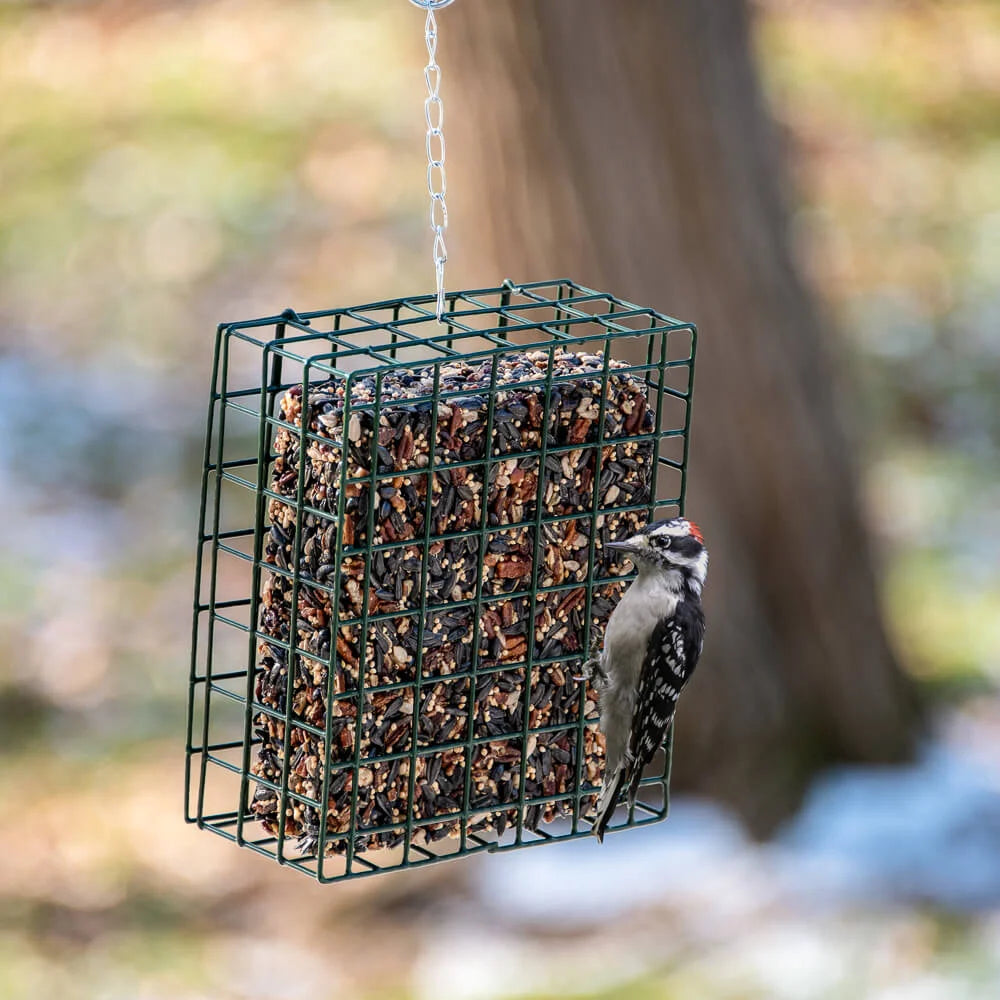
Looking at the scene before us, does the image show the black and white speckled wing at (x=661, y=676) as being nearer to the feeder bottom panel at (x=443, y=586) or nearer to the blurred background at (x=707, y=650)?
the feeder bottom panel at (x=443, y=586)

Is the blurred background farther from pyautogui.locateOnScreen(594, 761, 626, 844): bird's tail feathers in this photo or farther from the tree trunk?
pyautogui.locateOnScreen(594, 761, 626, 844): bird's tail feathers

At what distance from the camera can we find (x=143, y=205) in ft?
43.0

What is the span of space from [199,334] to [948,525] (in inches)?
205

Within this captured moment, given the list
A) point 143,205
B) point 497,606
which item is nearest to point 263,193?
point 143,205

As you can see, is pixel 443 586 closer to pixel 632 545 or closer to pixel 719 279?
pixel 632 545

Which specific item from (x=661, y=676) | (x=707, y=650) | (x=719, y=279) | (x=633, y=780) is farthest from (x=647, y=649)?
(x=707, y=650)

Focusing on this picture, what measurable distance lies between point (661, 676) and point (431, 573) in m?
0.62

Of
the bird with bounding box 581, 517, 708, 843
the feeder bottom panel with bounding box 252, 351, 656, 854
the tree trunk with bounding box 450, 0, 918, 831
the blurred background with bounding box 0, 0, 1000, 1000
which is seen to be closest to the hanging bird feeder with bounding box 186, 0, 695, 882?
the feeder bottom panel with bounding box 252, 351, 656, 854

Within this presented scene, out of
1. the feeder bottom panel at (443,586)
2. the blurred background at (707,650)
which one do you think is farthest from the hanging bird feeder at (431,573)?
the blurred background at (707,650)

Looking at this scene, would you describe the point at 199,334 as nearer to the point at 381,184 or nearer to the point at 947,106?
the point at 381,184

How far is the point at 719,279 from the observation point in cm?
767

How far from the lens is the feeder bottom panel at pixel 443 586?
3.95 metres

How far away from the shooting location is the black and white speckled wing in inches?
167

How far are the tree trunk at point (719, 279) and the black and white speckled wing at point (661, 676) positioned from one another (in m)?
3.36
